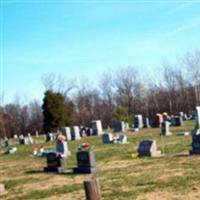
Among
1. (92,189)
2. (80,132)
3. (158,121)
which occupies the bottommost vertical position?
(92,189)

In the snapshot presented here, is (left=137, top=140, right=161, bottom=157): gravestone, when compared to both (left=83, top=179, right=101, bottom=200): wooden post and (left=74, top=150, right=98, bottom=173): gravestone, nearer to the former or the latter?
(left=74, top=150, right=98, bottom=173): gravestone

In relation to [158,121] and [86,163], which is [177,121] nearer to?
[158,121]

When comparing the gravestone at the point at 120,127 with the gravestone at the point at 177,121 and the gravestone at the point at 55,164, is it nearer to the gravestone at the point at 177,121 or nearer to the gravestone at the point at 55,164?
the gravestone at the point at 177,121

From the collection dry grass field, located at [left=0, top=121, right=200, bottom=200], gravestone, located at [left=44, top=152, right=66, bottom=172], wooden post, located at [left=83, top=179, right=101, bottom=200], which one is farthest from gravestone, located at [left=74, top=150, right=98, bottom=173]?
wooden post, located at [left=83, top=179, right=101, bottom=200]

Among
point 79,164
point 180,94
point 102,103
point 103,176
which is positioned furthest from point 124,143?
point 102,103

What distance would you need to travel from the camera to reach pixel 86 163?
58.7 feet

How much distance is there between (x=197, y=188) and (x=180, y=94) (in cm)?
6104

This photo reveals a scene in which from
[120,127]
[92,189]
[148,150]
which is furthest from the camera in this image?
[120,127]

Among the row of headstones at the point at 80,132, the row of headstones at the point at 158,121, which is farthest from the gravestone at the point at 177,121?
the row of headstones at the point at 80,132

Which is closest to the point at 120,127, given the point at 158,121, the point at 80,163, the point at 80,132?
the point at 158,121

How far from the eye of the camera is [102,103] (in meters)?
80.1

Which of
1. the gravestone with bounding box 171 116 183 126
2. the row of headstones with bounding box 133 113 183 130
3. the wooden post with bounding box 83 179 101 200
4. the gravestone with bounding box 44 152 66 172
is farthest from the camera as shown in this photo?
the row of headstones with bounding box 133 113 183 130

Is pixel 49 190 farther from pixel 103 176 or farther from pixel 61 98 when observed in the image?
pixel 61 98

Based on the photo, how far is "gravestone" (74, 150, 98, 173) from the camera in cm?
1779
